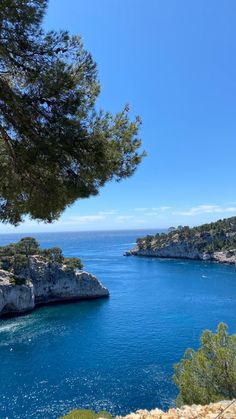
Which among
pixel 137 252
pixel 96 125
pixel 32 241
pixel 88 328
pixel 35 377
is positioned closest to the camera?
pixel 96 125

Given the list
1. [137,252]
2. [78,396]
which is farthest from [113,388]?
[137,252]

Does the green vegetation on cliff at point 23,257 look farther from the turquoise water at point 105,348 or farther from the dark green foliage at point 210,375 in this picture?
the dark green foliage at point 210,375

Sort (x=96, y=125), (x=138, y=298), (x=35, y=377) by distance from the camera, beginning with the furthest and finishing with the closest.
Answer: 1. (x=138, y=298)
2. (x=35, y=377)
3. (x=96, y=125)

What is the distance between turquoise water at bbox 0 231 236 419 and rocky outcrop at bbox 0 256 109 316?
223cm

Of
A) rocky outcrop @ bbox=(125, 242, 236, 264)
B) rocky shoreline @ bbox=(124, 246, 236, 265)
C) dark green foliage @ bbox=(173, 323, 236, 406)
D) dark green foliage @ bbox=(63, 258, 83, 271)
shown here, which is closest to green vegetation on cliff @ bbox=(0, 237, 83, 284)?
dark green foliage @ bbox=(63, 258, 83, 271)

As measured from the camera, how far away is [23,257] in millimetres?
51875

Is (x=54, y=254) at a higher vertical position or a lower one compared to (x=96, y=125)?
lower

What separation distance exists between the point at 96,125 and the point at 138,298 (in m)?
51.0

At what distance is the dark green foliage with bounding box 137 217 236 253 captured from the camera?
109650 millimetres

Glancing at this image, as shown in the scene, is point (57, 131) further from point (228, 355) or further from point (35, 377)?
point (35, 377)

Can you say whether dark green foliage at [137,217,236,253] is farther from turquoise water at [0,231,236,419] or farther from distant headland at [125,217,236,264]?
turquoise water at [0,231,236,419]

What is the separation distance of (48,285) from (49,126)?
4864cm

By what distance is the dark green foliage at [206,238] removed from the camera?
110 metres

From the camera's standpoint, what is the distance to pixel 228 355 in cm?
1483
